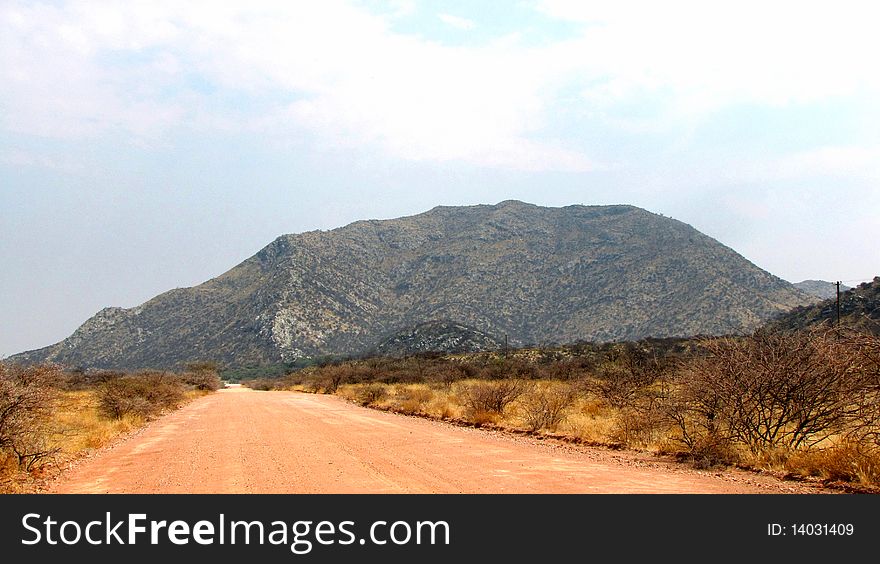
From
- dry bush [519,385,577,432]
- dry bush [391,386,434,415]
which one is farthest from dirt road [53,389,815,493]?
dry bush [391,386,434,415]

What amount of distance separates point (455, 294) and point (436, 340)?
20430mm

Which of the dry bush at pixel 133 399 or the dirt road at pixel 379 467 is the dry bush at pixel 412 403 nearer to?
the dirt road at pixel 379 467

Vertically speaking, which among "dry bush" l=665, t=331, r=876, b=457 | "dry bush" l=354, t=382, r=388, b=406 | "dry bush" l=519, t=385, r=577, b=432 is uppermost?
"dry bush" l=665, t=331, r=876, b=457

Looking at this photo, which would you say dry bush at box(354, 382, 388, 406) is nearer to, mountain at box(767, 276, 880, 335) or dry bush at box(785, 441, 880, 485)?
dry bush at box(785, 441, 880, 485)

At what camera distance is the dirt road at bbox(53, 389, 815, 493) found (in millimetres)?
10508

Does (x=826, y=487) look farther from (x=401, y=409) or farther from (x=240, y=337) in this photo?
(x=240, y=337)

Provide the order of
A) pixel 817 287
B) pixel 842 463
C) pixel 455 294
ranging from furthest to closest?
pixel 817 287, pixel 455 294, pixel 842 463

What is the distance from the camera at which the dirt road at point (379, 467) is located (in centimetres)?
1051

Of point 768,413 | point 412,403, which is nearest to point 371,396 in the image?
point 412,403

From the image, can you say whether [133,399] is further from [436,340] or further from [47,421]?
[436,340]

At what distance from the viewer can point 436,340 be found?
99.8 meters

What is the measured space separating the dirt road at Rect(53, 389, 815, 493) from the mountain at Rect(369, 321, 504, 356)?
247 feet

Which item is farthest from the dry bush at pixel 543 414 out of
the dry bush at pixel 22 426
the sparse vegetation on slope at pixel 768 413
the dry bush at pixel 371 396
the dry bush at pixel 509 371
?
the dry bush at pixel 509 371
